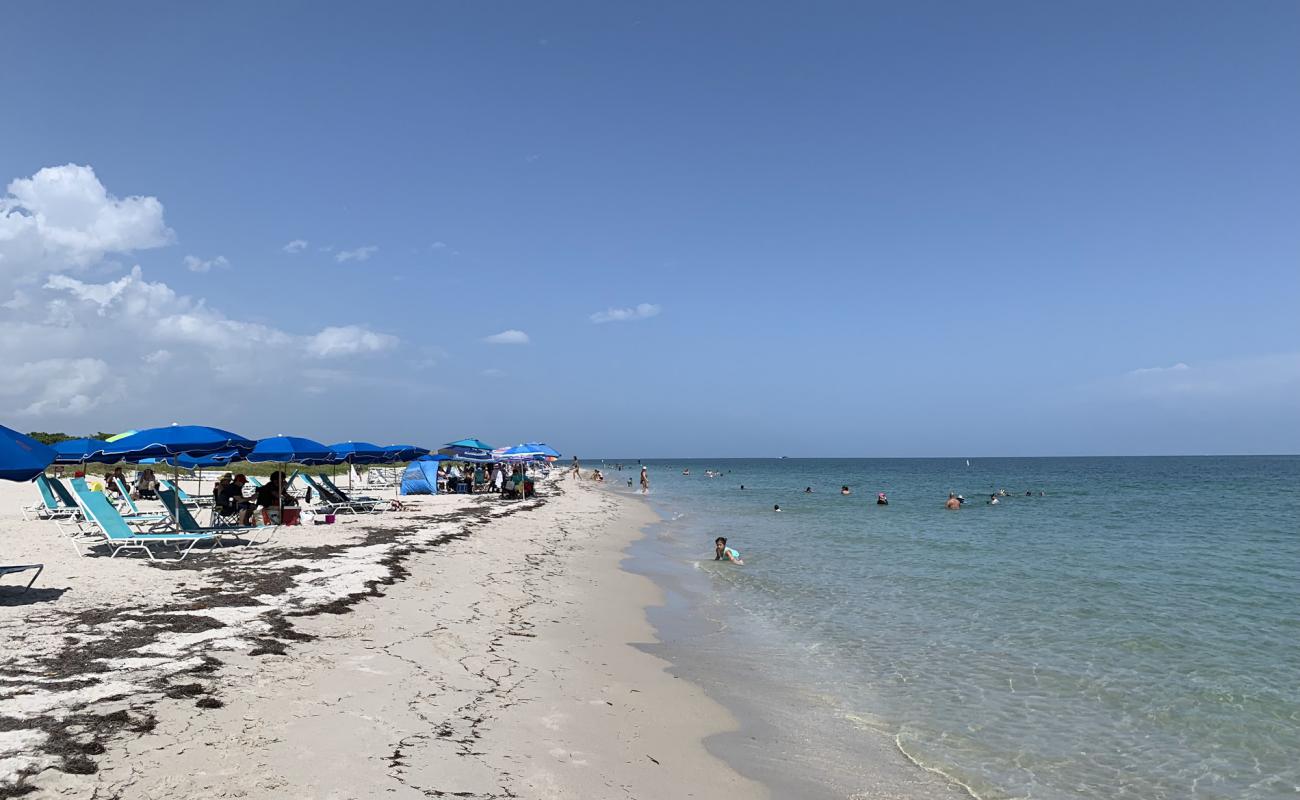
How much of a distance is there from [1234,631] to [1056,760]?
667cm

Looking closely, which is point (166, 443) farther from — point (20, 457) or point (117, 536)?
point (20, 457)

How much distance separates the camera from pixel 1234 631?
1016 centimetres

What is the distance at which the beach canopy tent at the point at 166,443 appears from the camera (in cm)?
1254

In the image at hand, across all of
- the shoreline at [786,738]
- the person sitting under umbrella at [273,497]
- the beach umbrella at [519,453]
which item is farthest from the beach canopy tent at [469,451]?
the shoreline at [786,738]

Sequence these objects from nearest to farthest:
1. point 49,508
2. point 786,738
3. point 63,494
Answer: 1. point 786,738
2. point 63,494
3. point 49,508

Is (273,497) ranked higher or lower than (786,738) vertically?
higher

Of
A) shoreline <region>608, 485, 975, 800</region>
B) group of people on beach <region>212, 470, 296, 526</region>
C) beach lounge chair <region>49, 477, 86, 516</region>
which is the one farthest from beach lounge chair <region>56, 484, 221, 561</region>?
shoreline <region>608, 485, 975, 800</region>

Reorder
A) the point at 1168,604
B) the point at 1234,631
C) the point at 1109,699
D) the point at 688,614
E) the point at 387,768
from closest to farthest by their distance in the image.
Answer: the point at 387,768
the point at 1109,699
the point at 1234,631
the point at 688,614
the point at 1168,604

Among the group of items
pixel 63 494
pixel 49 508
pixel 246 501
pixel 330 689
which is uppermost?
pixel 63 494

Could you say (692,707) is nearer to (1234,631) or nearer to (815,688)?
(815,688)

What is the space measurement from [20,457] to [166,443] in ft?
20.6

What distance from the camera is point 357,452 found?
22266mm

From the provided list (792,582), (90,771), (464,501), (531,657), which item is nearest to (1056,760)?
(531,657)

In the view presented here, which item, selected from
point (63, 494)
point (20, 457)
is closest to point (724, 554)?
point (20, 457)
